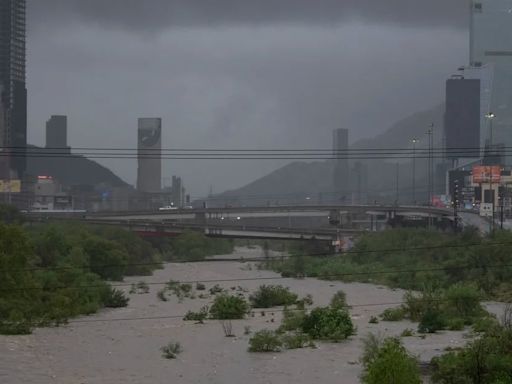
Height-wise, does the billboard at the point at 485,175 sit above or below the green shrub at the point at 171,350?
above

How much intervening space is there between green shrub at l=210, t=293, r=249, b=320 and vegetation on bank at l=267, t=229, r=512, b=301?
1425 cm

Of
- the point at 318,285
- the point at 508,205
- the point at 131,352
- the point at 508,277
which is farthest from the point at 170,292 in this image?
the point at 508,205

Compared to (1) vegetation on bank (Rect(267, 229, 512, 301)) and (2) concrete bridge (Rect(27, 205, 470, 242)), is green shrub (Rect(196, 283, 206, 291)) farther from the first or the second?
(2) concrete bridge (Rect(27, 205, 470, 242))

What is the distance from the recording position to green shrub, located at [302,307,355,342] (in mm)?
42656

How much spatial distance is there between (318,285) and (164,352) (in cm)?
3945

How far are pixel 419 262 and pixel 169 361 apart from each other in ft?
150

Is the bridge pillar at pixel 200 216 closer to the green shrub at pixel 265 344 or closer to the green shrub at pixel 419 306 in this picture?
the green shrub at pixel 419 306

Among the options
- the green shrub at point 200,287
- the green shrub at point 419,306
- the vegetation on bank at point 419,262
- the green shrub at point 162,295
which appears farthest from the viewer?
the green shrub at point 200,287

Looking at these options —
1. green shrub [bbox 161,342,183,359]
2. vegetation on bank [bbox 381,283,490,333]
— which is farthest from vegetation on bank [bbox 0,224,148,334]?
vegetation on bank [bbox 381,283,490,333]

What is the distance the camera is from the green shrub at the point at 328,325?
42656mm

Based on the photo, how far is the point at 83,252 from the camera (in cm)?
7056

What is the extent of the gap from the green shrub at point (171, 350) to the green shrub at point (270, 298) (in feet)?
69.6

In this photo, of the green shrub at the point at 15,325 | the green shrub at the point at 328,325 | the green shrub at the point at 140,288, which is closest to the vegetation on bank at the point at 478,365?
the green shrub at the point at 328,325

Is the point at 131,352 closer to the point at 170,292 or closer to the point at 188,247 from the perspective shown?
the point at 170,292
